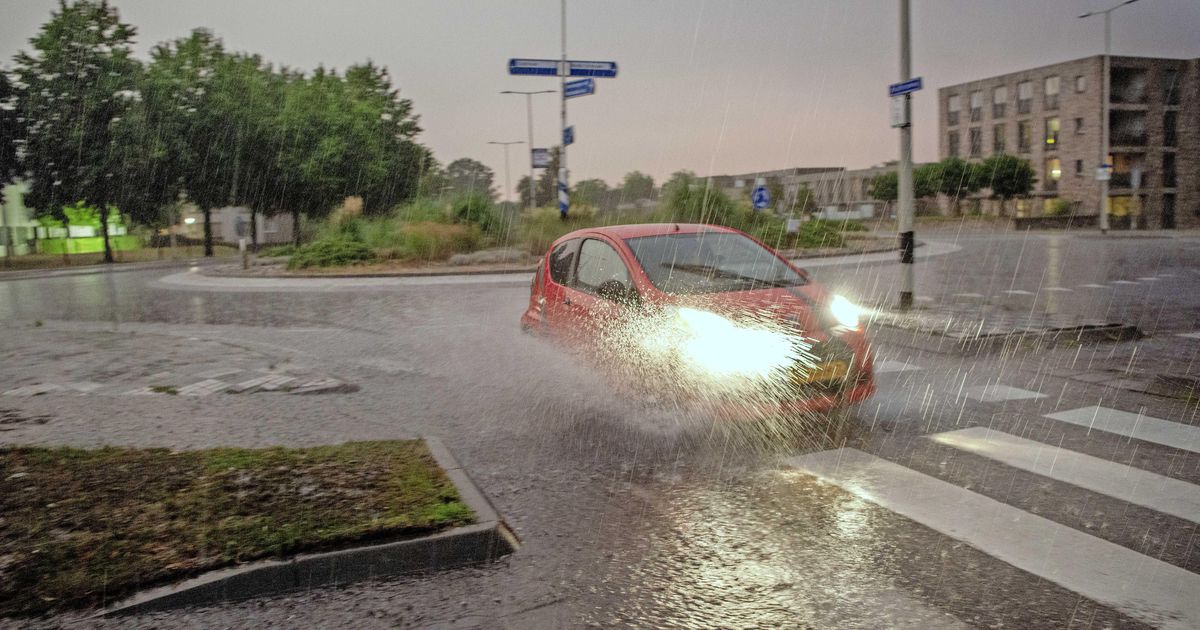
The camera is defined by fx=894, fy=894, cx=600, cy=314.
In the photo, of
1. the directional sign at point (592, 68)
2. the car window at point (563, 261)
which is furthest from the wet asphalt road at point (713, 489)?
the directional sign at point (592, 68)

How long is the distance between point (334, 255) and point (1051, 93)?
53.3m

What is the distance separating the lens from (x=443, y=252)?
2733cm

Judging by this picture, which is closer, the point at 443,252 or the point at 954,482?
the point at 954,482

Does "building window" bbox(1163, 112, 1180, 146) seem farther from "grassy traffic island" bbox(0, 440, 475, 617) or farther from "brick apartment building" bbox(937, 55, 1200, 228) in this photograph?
"grassy traffic island" bbox(0, 440, 475, 617)

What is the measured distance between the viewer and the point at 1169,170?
58250mm

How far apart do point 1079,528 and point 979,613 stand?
3.91 feet

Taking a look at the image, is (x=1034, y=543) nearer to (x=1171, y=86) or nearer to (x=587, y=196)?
(x=587, y=196)

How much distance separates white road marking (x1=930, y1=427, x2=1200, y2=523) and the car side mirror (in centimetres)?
232

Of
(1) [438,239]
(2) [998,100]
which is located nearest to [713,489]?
(1) [438,239]

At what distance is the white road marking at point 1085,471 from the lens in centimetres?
452

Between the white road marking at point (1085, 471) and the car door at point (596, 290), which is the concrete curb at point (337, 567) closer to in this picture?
the car door at point (596, 290)

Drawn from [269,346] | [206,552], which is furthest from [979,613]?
[269,346]

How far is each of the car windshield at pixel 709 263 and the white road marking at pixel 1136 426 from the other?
7.12 ft

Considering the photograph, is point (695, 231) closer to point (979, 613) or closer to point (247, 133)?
point (979, 613)
